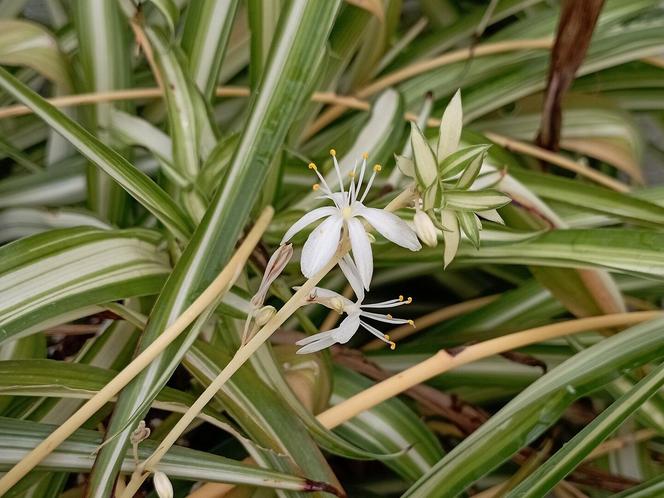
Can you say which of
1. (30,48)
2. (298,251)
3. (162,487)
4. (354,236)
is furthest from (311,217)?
(30,48)

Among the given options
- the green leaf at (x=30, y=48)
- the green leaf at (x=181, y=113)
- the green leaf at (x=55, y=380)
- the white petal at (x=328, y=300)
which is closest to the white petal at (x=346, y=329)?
the white petal at (x=328, y=300)

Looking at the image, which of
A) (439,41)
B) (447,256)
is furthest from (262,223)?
(439,41)

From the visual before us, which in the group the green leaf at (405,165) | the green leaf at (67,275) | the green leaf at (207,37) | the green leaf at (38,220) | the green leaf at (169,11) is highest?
the green leaf at (207,37)

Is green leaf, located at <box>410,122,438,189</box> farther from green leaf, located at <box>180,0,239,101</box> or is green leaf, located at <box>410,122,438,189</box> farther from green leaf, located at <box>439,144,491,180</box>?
green leaf, located at <box>180,0,239,101</box>

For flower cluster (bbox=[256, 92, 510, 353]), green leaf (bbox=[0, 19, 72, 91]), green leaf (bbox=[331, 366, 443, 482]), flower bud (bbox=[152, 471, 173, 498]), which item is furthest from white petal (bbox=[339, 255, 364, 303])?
green leaf (bbox=[0, 19, 72, 91])

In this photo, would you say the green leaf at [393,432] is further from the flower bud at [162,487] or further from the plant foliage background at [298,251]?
the flower bud at [162,487]
